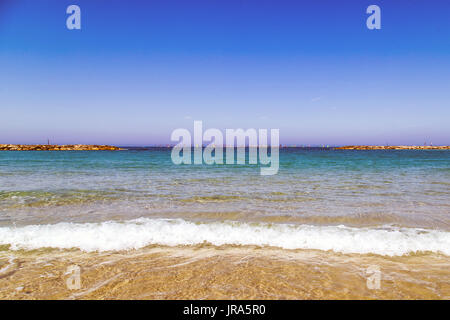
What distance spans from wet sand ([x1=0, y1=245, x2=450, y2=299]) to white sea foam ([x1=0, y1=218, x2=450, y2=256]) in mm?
351

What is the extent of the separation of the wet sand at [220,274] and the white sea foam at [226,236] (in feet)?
1.15

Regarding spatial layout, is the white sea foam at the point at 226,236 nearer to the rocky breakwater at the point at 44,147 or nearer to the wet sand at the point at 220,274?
the wet sand at the point at 220,274

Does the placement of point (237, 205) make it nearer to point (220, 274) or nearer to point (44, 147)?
point (220, 274)

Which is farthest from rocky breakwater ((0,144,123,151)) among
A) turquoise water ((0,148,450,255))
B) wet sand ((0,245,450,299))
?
wet sand ((0,245,450,299))

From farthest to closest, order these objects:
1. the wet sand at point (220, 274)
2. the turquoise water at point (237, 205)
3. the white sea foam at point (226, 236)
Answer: the turquoise water at point (237, 205), the white sea foam at point (226, 236), the wet sand at point (220, 274)

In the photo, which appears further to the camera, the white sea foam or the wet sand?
the white sea foam

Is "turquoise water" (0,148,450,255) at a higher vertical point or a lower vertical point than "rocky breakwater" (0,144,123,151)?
lower

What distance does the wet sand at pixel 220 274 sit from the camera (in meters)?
3.62

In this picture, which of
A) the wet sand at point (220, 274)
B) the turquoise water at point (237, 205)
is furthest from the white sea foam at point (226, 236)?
the turquoise water at point (237, 205)

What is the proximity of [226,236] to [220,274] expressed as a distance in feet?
6.17

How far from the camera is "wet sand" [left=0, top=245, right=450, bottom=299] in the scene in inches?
143

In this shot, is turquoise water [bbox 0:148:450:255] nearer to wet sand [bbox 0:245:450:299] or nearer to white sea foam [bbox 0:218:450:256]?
white sea foam [bbox 0:218:450:256]
